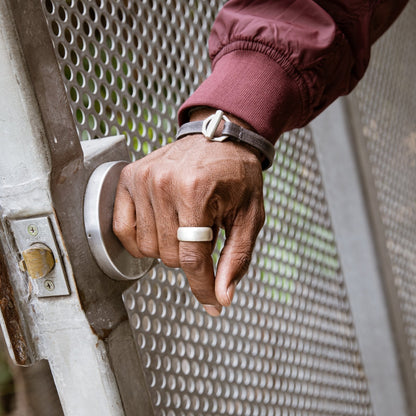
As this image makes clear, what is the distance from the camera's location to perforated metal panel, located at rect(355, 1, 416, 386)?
2.11m

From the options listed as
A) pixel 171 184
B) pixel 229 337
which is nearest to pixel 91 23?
pixel 171 184

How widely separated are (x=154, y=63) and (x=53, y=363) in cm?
63

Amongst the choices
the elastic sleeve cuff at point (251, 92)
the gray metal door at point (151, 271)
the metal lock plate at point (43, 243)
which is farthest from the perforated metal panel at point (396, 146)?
the metal lock plate at point (43, 243)

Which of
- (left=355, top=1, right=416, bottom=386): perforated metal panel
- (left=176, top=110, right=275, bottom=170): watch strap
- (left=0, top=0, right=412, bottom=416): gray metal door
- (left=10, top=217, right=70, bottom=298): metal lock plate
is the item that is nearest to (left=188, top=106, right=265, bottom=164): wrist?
(left=176, top=110, right=275, bottom=170): watch strap

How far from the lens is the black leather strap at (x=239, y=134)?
80 cm

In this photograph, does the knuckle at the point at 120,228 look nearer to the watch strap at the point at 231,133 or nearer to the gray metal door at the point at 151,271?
the gray metal door at the point at 151,271

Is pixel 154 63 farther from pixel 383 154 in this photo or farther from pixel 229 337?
pixel 383 154

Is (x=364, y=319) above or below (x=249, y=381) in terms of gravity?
below

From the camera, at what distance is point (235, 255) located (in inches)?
30.4

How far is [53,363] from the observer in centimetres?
76

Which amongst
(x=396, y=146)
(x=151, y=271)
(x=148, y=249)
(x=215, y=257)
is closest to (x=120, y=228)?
(x=148, y=249)

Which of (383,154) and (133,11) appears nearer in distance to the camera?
(133,11)

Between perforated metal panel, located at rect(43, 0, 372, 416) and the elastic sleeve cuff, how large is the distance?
0.64ft

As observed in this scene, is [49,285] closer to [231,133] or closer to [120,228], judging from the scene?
[120,228]
